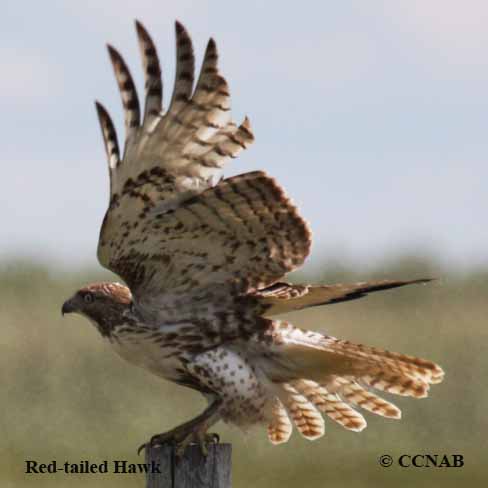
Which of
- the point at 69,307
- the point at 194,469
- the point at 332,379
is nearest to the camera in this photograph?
the point at 194,469

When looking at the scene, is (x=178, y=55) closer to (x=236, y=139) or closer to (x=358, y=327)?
(x=236, y=139)

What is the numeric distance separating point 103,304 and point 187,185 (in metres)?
0.81

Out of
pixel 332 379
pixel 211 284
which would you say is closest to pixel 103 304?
pixel 211 284

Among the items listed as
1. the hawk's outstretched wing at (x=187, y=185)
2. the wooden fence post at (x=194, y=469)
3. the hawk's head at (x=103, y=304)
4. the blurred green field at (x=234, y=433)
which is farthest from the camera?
the blurred green field at (x=234, y=433)

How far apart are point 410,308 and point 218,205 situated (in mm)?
8681

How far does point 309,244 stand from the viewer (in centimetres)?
627

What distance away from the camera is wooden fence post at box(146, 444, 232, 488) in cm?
584

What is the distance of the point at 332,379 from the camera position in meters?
6.99

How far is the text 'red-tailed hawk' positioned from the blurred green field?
4274 millimetres

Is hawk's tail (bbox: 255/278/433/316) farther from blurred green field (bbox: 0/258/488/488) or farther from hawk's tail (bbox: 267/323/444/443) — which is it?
blurred green field (bbox: 0/258/488/488)

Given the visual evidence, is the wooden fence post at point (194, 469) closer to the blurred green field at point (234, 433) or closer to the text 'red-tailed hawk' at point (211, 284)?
the text 'red-tailed hawk' at point (211, 284)

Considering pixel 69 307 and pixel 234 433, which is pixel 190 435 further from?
pixel 234 433

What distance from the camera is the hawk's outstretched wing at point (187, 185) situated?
610 cm

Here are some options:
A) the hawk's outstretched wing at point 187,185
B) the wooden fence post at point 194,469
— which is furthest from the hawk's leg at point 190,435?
Result: the hawk's outstretched wing at point 187,185
